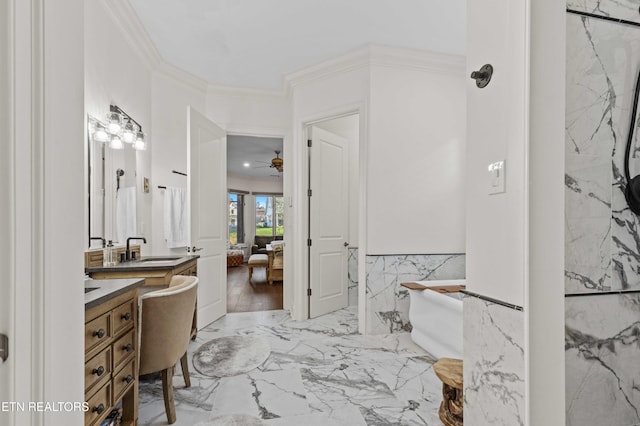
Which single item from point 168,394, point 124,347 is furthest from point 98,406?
point 168,394

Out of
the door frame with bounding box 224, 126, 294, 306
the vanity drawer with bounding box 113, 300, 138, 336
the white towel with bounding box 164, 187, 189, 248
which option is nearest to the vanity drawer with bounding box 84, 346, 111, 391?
the vanity drawer with bounding box 113, 300, 138, 336

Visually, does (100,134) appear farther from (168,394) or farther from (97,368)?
(168,394)

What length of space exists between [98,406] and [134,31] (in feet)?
9.44

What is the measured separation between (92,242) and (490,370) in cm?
248

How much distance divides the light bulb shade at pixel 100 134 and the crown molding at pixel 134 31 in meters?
0.96

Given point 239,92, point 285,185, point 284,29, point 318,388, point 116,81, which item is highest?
point 284,29

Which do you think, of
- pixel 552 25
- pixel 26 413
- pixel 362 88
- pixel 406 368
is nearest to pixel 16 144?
pixel 26 413

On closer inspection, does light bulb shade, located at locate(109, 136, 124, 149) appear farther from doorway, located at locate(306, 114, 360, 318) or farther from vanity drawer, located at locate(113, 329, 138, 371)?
doorway, located at locate(306, 114, 360, 318)

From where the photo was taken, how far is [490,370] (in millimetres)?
1016

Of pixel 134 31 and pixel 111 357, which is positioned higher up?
pixel 134 31

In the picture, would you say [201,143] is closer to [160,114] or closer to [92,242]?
[160,114]

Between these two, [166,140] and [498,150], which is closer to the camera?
[498,150]

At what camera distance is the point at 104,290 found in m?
1.29

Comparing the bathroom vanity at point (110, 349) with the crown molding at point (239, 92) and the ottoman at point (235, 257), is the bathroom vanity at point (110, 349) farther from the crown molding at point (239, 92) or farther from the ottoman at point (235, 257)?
the ottoman at point (235, 257)
